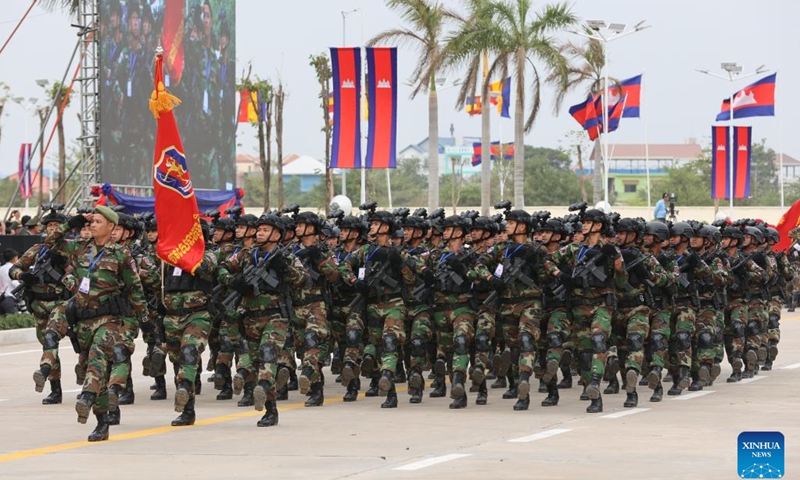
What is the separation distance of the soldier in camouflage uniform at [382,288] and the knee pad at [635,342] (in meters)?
2.17

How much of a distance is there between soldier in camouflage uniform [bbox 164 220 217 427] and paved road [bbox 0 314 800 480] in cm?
32

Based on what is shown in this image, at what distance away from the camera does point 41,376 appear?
13.7 meters

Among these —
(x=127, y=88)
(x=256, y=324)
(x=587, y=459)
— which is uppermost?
(x=127, y=88)

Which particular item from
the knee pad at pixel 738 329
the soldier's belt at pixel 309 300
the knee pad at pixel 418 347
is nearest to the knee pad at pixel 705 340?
the knee pad at pixel 738 329

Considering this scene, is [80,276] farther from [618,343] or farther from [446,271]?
[618,343]

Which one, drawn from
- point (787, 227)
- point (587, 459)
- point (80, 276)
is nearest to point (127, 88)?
point (787, 227)

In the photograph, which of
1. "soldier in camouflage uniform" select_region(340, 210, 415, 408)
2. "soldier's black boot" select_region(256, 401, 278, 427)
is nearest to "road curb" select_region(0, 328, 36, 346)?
"soldier in camouflage uniform" select_region(340, 210, 415, 408)

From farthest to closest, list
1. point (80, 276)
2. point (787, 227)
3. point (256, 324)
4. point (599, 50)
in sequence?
point (599, 50), point (787, 227), point (256, 324), point (80, 276)

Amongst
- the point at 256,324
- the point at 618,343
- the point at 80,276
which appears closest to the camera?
the point at 80,276

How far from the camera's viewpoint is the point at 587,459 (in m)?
10.3

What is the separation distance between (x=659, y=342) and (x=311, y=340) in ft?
11.8

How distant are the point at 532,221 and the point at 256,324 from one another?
3164 millimetres

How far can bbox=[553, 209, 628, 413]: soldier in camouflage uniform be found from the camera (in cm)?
1345

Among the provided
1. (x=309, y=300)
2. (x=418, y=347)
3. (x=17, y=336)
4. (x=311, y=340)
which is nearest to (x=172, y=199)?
(x=309, y=300)
